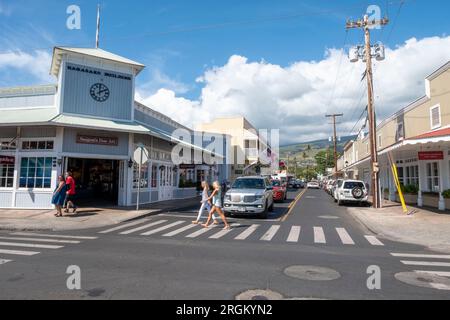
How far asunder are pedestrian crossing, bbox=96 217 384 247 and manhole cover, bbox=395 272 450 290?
3.30 m

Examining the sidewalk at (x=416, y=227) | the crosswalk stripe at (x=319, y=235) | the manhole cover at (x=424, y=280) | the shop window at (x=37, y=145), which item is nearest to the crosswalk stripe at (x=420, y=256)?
the sidewalk at (x=416, y=227)

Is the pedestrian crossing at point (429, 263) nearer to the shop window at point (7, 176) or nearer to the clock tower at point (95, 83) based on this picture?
the clock tower at point (95, 83)

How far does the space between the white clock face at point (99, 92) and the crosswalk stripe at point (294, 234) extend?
12312mm

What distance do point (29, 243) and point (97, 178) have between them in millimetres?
17545

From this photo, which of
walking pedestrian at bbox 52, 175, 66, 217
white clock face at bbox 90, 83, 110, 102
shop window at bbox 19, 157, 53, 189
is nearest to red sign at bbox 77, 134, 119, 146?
shop window at bbox 19, 157, 53, 189

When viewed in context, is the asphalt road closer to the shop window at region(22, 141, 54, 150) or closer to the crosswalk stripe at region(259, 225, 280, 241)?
the crosswalk stripe at region(259, 225, 280, 241)

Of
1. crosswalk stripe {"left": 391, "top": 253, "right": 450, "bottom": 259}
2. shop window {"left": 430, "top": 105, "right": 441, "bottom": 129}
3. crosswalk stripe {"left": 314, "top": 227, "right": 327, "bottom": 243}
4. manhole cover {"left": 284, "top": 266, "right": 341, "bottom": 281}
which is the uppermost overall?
shop window {"left": 430, "top": 105, "right": 441, "bottom": 129}

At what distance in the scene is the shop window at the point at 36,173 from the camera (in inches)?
656

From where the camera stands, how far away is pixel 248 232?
1164 centimetres

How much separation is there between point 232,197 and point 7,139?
39.0ft

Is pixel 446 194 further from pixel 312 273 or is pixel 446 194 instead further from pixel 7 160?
pixel 7 160

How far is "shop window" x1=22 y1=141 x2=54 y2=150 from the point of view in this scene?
55.0 ft
